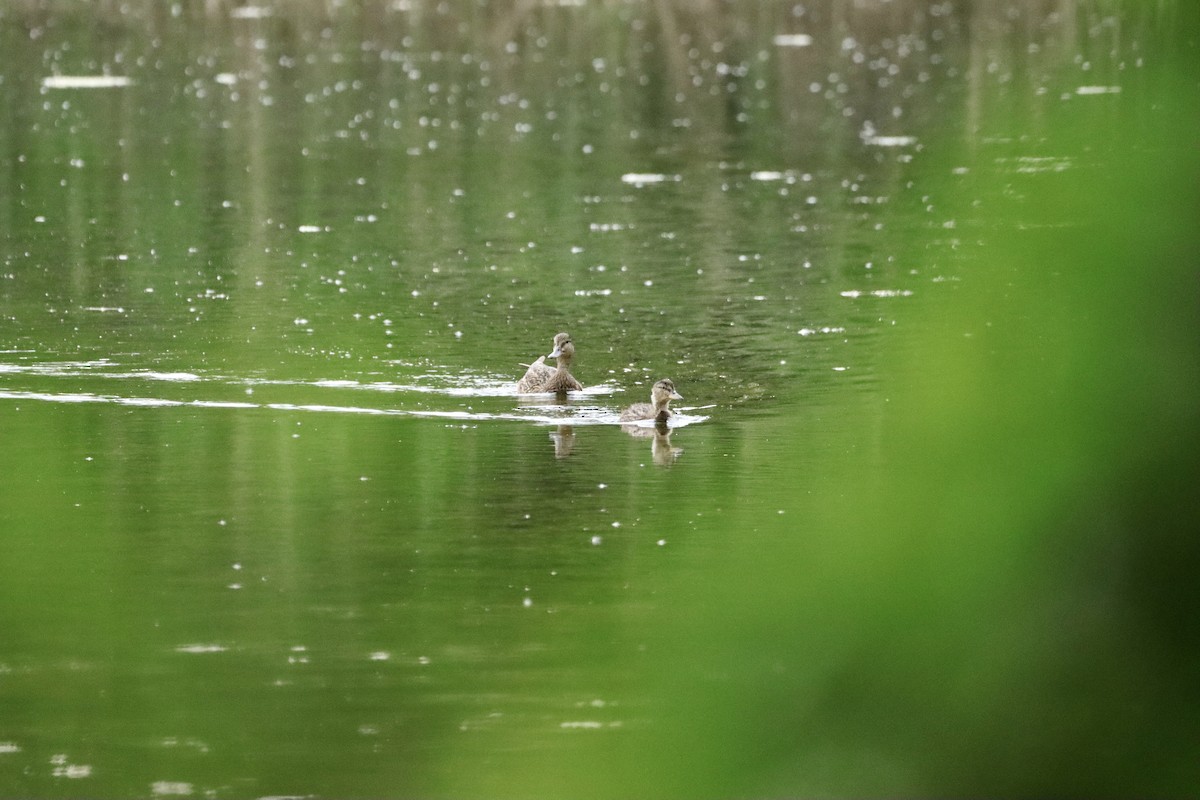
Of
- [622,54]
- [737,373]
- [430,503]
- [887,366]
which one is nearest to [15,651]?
[887,366]

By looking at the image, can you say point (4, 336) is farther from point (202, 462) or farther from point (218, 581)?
point (218, 581)

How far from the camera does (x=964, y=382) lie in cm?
144

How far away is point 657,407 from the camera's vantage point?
1277 cm

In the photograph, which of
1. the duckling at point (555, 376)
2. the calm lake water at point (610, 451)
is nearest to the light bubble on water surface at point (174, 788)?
the calm lake water at point (610, 451)

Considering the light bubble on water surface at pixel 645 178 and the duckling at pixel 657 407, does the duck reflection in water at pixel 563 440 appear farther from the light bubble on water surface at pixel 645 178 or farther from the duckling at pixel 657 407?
the light bubble on water surface at pixel 645 178

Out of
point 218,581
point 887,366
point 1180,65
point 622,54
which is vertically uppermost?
point 622,54

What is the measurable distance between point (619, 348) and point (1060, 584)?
14.6 m

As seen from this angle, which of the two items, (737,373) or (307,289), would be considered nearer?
(737,373)

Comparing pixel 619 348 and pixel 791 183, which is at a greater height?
pixel 791 183

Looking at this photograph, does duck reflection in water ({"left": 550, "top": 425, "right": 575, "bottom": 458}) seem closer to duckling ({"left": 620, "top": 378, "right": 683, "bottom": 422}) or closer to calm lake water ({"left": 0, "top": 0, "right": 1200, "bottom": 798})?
calm lake water ({"left": 0, "top": 0, "right": 1200, "bottom": 798})

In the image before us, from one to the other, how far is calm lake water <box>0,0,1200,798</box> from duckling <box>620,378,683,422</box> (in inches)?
8.6

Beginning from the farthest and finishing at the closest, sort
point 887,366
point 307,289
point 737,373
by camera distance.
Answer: point 307,289 < point 737,373 < point 887,366

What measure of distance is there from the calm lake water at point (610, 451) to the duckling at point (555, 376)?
0.69 ft

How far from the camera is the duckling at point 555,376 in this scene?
1392 cm
